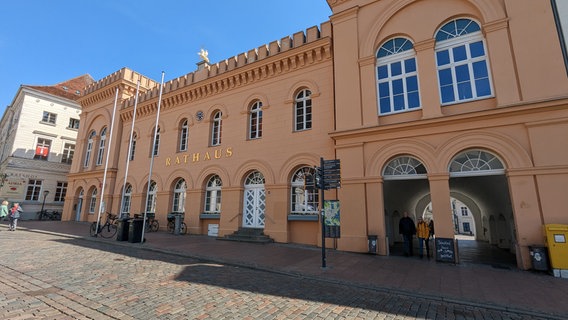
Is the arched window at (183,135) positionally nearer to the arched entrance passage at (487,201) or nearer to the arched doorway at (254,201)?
the arched doorway at (254,201)

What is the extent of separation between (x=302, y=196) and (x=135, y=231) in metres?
7.76

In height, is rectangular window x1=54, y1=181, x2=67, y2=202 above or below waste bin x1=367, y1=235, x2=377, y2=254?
above

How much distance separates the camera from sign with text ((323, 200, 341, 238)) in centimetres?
844

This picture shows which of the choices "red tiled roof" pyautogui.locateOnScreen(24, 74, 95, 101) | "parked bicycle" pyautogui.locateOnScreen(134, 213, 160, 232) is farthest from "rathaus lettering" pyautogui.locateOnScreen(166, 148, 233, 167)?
"red tiled roof" pyautogui.locateOnScreen(24, 74, 95, 101)

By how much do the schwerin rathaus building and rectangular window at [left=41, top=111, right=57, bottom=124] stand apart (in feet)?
63.1

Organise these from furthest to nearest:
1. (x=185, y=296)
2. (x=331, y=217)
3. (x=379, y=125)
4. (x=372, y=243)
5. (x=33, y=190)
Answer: (x=33, y=190) → (x=379, y=125) → (x=372, y=243) → (x=331, y=217) → (x=185, y=296)

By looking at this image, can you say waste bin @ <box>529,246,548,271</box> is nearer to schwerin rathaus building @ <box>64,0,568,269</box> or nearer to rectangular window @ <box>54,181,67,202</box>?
schwerin rathaus building @ <box>64,0,568,269</box>

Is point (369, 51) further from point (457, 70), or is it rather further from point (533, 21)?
point (533, 21)

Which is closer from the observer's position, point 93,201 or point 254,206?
point 254,206

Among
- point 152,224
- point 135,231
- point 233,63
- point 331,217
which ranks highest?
point 233,63

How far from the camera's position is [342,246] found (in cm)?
1103

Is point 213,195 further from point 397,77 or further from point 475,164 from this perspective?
point 475,164

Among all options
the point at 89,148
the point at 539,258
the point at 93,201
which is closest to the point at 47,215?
the point at 93,201

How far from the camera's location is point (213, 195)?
1638 cm
